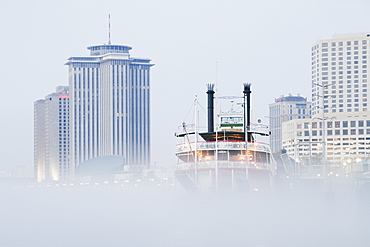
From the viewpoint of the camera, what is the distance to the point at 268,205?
92.0 m

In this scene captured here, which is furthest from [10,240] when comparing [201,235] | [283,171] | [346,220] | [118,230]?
[283,171]

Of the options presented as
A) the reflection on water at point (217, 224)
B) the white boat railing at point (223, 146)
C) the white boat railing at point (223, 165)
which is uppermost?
the white boat railing at point (223, 146)

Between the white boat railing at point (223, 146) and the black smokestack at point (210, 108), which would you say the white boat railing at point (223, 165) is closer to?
the white boat railing at point (223, 146)

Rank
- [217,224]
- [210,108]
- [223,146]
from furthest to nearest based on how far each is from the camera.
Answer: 1. [210,108]
2. [223,146]
3. [217,224]

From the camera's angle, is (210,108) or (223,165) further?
(210,108)

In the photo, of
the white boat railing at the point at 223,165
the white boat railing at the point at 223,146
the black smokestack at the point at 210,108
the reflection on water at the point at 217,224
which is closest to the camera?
the reflection on water at the point at 217,224

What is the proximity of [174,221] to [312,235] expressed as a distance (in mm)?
18374

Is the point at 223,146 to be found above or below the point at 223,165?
above

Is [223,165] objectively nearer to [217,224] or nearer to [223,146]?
[223,146]

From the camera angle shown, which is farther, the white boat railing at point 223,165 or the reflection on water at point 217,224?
the white boat railing at point 223,165

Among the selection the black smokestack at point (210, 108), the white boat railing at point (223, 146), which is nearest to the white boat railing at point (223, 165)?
the white boat railing at point (223, 146)

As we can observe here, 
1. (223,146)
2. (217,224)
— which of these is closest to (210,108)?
(223,146)

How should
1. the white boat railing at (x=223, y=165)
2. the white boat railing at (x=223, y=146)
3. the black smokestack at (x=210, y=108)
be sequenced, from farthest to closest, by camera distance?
the black smokestack at (x=210, y=108) < the white boat railing at (x=223, y=146) < the white boat railing at (x=223, y=165)

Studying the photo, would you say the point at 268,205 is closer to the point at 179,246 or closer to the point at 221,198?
the point at 221,198
